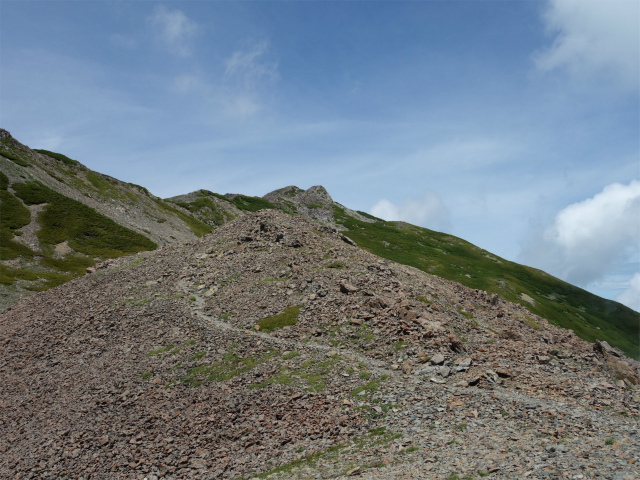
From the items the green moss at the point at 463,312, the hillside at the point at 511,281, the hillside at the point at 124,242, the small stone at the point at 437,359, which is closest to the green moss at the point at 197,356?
the small stone at the point at 437,359

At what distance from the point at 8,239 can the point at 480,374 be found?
125020 mm

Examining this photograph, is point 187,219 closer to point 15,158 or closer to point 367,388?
point 15,158

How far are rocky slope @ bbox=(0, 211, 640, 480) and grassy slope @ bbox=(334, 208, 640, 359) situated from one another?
258 feet

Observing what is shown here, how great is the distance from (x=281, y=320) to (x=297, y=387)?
1186 cm

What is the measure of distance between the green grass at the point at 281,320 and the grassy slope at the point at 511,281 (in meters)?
92.4

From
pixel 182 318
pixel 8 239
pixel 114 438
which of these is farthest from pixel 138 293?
pixel 8 239

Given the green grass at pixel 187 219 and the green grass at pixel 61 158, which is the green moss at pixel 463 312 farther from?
the green grass at pixel 61 158

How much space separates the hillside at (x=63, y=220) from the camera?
325 ft

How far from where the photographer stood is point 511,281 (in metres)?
136

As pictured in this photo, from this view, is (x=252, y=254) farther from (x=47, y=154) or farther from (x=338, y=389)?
(x=47, y=154)

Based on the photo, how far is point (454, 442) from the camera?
827 inches

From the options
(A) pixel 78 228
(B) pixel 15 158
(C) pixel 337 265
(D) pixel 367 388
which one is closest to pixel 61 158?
(B) pixel 15 158

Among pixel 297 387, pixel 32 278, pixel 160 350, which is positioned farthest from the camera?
pixel 32 278

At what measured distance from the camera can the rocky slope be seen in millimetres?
21062
